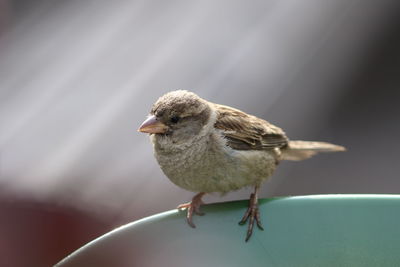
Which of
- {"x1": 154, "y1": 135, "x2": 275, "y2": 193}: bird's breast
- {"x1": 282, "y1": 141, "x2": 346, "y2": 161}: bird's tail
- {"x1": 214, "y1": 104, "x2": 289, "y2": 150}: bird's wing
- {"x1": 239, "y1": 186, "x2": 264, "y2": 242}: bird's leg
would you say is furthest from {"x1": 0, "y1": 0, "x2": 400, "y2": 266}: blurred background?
{"x1": 239, "y1": 186, "x2": 264, "y2": 242}: bird's leg

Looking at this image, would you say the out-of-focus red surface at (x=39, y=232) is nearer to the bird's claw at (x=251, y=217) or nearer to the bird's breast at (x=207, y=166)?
the bird's breast at (x=207, y=166)

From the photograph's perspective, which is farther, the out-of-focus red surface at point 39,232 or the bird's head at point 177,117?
the bird's head at point 177,117

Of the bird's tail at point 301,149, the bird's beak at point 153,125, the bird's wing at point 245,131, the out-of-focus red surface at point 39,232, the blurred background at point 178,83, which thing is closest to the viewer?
the out-of-focus red surface at point 39,232

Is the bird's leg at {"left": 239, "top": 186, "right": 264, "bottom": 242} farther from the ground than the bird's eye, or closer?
closer

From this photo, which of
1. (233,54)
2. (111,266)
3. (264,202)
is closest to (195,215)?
(264,202)

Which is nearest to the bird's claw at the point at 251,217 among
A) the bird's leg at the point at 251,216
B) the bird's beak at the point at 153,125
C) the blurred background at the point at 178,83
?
the bird's leg at the point at 251,216

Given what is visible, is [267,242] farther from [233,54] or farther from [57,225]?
[233,54]

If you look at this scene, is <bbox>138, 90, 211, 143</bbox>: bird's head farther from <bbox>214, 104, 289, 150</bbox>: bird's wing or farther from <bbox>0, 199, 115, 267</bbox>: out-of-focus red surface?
<bbox>0, 199, 115, 267</bbox>: out-of-focus red surface
